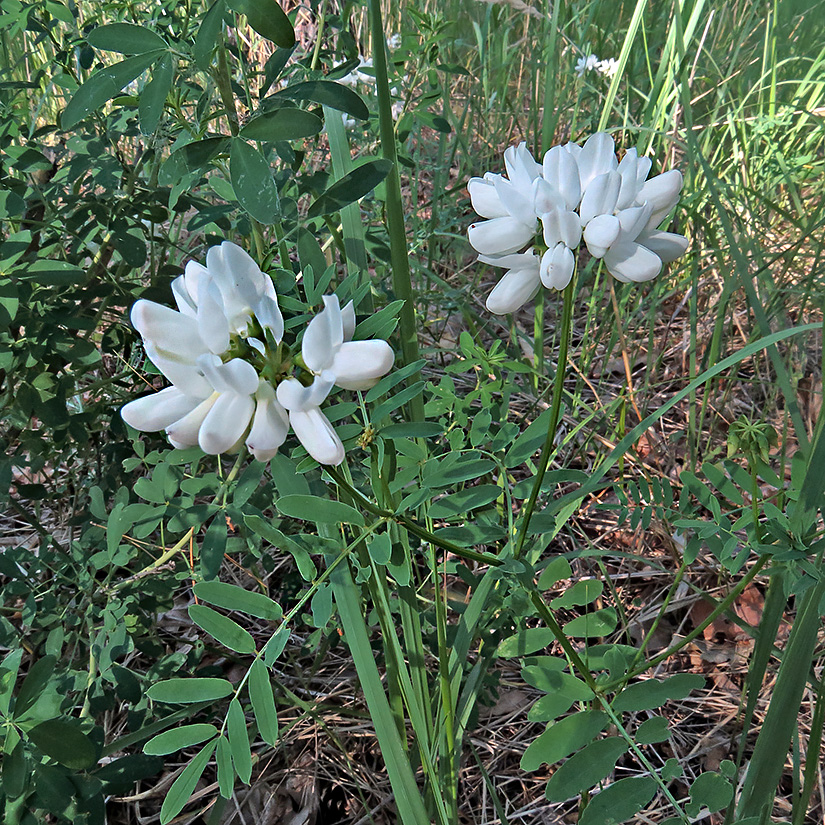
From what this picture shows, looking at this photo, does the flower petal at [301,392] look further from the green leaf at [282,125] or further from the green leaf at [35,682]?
the green leaf at [35,682]

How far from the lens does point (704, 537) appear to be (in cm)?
90

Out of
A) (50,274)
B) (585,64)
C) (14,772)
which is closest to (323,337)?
(14,772)

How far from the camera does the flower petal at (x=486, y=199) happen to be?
2.73 ft

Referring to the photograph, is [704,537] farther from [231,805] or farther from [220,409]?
[231,805]

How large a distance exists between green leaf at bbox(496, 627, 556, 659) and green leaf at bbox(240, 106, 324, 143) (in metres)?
0.67

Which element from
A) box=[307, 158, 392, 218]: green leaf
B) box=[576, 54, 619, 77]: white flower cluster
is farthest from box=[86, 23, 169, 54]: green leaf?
box=[576, 54, 619, 77]: white flower cluster

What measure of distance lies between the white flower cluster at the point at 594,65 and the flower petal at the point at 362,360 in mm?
1817

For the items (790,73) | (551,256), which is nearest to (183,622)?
(551,256)

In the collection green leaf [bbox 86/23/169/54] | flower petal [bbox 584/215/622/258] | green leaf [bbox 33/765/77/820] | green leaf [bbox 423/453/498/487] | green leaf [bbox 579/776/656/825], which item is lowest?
green leaf [bbox 33/765/77/820]

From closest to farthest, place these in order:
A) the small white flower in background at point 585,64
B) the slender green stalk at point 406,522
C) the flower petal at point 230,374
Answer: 1. the flower petal at point 230,374
2. the slender green stalk at point 406,522
3. the small white flower in background at point 585,64

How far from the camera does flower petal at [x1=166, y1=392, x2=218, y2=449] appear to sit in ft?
2.21

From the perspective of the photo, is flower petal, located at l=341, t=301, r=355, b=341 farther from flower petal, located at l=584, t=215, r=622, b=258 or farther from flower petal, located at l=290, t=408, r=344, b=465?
flower petal, located at l=584, t=215, r=622, b=258

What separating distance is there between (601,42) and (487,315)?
1048mm

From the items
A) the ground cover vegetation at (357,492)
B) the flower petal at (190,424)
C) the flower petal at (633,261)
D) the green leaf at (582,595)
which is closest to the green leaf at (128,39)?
the ground cover vegetation at (357,492)
